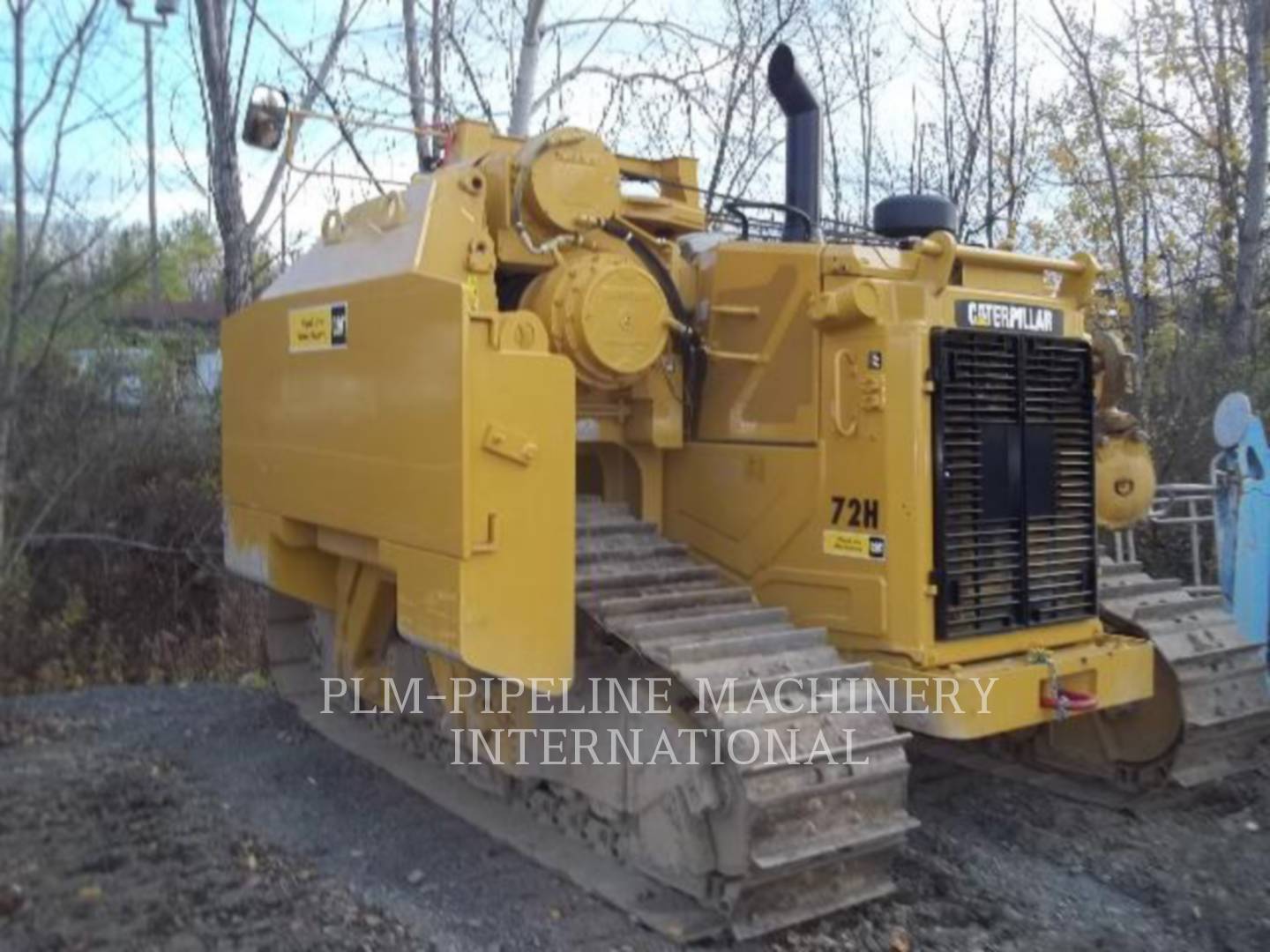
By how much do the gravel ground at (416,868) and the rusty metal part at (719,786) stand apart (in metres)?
0.17

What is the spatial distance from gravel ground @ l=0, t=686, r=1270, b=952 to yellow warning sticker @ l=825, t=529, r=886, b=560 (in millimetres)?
1187

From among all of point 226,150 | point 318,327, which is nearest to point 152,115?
point 226,150

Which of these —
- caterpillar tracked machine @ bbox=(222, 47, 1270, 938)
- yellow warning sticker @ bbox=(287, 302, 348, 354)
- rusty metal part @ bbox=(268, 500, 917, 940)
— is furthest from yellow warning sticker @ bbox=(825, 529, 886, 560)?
yellow warning sticker @ bbox=(287, 302, 348, 354)

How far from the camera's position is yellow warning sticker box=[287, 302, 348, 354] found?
5.19 m

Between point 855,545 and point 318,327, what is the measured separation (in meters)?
2.33

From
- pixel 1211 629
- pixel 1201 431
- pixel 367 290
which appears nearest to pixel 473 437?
pixel 367 290

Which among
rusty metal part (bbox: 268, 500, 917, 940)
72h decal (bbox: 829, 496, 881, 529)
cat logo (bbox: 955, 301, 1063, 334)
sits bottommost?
rusty metal part (bbox: 268, 500, 917, 940)

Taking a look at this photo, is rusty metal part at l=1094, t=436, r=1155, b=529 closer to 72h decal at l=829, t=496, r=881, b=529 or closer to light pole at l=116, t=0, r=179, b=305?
72h decal at l=829, t=496, r=881, b=529

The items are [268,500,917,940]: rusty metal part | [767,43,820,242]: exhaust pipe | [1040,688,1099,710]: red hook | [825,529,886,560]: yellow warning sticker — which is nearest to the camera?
[268,500,917,940]: rusty metal part

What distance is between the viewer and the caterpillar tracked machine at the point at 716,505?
428cm

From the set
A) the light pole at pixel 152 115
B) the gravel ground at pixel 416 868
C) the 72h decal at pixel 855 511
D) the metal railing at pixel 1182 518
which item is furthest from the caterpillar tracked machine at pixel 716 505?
the light pole at pixel 152 115

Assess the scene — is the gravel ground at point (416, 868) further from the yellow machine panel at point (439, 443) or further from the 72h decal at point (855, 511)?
the 72h decal at point (855, 511)

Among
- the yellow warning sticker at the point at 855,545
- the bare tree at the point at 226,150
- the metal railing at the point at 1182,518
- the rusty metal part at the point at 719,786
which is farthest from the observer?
the bare tree at the point at 226,150

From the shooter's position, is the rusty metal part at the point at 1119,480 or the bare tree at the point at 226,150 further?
the bare tree at the point at 226,150
